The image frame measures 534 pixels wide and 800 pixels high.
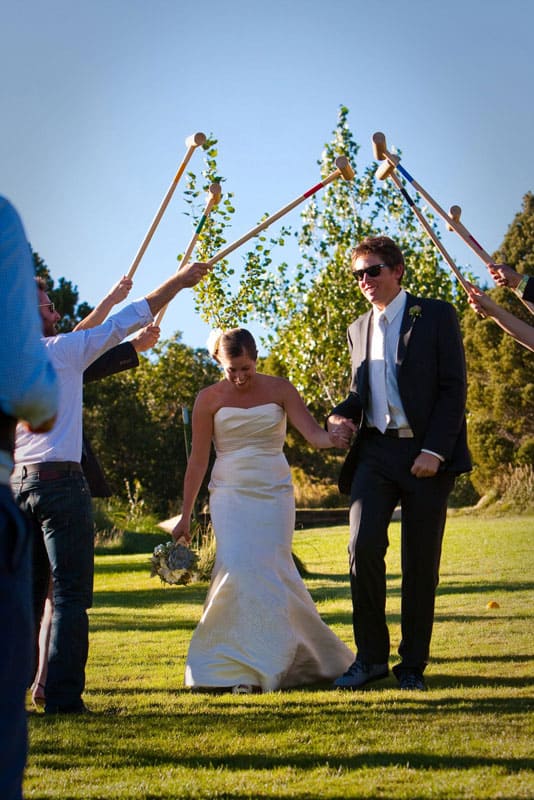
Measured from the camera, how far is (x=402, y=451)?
610cm

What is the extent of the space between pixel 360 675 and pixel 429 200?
9.71 ft

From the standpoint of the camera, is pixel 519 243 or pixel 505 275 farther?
pixel 519 243

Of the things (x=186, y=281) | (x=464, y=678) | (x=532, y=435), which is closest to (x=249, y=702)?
(x=464, y=678)

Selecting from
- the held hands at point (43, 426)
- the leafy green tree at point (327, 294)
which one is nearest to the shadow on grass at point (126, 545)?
the leafy green tree at point (327, 294)

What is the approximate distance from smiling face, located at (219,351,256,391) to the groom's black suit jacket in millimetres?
685

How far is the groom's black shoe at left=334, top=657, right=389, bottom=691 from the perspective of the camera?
6031mm

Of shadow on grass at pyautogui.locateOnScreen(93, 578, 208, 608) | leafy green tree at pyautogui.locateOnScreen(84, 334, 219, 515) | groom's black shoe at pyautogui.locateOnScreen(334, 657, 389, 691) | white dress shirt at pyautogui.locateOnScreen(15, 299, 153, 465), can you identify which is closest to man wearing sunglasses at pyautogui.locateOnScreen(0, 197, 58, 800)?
white dress shirt at pyautogui.locateOnScreen(15, 299, 153, 465)

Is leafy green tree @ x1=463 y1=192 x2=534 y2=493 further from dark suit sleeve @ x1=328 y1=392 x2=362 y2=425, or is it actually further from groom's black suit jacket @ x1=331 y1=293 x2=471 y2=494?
groom's black suit jacket @ x1=331 y1=293 x2=471 y2=494

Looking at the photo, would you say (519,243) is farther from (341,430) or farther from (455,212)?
(341,430)

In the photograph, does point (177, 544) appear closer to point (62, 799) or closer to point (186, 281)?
point (186, 281)

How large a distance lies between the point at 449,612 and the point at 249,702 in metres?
3.96

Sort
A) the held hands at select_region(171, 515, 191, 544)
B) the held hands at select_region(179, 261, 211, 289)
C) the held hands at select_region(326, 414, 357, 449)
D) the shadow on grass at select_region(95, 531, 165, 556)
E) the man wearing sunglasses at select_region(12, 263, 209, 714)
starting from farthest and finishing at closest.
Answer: the shadow on grass at select_region(95, 531, 165, 556)
the held hands at select_region(171, 515, 191, 544)
the held hands at select_region(326, 414, 357, 449)
the held hands at select_region(179, 261, 211, 289)
the man wearing sunglasses at select_region(12, 263, 209, 714)

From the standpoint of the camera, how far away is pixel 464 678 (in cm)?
604

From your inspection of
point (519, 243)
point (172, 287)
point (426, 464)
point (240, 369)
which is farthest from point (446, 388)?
point (519, 243)
